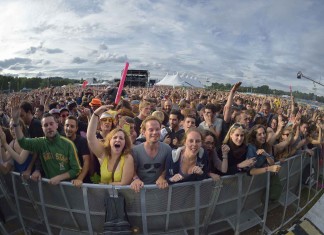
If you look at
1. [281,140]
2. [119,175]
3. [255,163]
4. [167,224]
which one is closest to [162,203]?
[167,224]

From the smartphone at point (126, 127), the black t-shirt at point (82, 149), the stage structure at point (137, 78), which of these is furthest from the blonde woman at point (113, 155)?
the stage structure at point (137, 78)

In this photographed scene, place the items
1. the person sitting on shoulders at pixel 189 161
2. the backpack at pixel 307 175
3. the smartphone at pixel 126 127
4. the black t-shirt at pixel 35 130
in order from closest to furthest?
the person sitting on shoulders at pixel 189 161, the smartphone at pixel 126 127, the black t-shirt at pixel 35 130, the backpack at pixel 307 175

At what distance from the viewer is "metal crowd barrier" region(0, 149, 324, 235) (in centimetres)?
345

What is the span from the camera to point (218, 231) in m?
4.09

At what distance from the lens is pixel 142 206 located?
3.42 m

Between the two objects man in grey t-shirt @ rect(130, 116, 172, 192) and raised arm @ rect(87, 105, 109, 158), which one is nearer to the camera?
raised arm @ rect(87, 105, 109, 158)

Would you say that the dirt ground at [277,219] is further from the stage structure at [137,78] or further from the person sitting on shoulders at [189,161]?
the stage structure at [137,78]

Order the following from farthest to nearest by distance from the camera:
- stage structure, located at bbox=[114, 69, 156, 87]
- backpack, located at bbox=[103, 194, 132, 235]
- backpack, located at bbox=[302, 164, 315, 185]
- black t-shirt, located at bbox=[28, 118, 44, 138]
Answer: stage structure, located at bbox=[114, 69, 156, 87] < backpack, located at bbox=[302, 164, 315, 185] < black t-shirt, located at bbox=[28, 118, 44, 138] < backpack, located at bbox=[103, 194, 132, 235]

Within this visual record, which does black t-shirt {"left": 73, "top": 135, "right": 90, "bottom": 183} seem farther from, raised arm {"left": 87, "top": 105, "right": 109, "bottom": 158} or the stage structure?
the stage structure

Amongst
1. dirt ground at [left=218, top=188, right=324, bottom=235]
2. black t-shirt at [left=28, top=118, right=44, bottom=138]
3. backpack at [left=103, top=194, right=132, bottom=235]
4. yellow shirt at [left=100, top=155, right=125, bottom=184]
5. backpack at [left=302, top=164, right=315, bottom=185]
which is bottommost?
dirt ground at [left=218, top=188, right=324, bottom=235]

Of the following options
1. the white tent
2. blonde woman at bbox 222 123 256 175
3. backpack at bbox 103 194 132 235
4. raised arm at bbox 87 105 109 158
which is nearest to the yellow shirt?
raised arm at bbox 87 105 109 158

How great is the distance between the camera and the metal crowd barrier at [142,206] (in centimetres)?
345

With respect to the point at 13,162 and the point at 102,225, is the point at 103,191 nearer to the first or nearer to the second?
the point at 102,225

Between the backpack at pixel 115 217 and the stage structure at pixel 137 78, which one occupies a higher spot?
the stage structure at pixel 137 78
